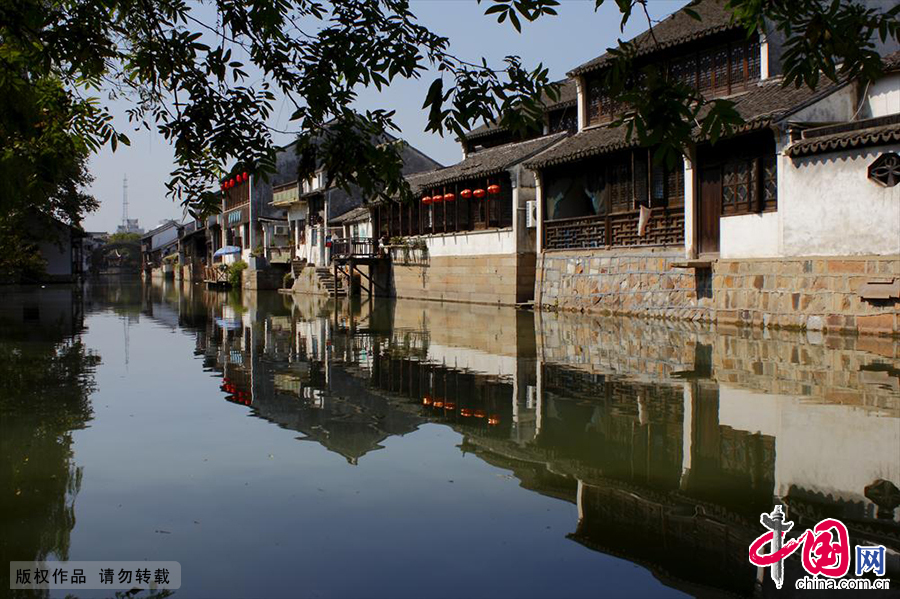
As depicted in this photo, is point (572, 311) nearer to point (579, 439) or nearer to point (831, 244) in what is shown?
point (831, 244)

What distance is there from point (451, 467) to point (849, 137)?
11747 mm

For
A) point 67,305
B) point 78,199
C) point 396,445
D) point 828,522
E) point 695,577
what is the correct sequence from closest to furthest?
point 695,577 → point 828,522 → point 396,445 → point 67,305 → point 78,199

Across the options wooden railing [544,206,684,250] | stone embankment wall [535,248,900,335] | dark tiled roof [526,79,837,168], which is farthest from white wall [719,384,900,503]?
wooden railing [544,206,684,250]

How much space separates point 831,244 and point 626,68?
41.7 ft

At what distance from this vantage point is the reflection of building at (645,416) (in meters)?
4.57

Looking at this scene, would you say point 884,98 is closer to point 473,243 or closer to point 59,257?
point 473,243

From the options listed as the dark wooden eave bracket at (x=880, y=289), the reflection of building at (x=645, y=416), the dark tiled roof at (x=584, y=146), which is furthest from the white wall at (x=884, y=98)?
the reflection of building at (x=645, y=416)

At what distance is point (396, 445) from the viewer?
663cm

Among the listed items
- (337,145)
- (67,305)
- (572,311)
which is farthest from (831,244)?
(67,305)

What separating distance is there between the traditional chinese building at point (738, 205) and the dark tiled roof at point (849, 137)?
0.02 m

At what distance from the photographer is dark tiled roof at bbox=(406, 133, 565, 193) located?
25.9m

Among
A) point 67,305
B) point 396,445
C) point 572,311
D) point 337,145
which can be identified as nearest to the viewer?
point 337,145

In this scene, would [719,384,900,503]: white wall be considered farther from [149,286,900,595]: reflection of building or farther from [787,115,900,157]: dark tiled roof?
[787,115,900,157]: dark tiled roof

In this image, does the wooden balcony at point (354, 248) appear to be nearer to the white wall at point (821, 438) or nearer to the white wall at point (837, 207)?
the white wall at point (837, 207)
